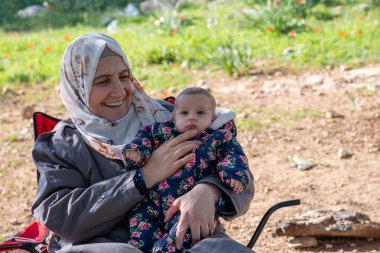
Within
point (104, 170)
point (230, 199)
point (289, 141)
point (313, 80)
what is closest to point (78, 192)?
point (104, 170)

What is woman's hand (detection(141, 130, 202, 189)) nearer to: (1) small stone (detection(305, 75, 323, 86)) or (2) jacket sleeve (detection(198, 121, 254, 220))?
(2) jacket sleeve (detection(198, 121, 254, 220))

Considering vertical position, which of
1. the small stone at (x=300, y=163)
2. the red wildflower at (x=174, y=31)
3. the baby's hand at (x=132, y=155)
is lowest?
the small stone at (x=300, y=163)

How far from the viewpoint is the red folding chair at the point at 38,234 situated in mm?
3221

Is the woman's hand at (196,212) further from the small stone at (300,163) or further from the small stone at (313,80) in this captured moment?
the small stone at (313,80)

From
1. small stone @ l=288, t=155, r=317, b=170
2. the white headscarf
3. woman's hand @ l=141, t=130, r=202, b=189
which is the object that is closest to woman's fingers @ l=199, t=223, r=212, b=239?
woman's hand @ l=141, t=130, r=202, b=189

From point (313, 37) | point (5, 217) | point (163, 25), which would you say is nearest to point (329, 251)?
point (5, 217)

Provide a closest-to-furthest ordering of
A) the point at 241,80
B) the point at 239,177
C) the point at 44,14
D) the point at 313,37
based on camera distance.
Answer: the point at 239,177 → the point at 241,80 → the point at 313,37 → the point at 44,14

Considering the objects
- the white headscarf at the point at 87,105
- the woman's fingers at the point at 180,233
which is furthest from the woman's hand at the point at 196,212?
the white headscarf at the point at 87,105

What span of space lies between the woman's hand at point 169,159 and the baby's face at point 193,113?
40 millimetres

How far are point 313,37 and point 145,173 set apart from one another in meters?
5.50

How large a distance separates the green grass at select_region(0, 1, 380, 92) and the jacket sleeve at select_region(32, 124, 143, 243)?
4.37m

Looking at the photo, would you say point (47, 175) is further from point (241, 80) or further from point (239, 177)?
point (241, 80)

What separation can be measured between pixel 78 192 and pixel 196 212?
21.2 inches

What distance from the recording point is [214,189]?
315 cm
